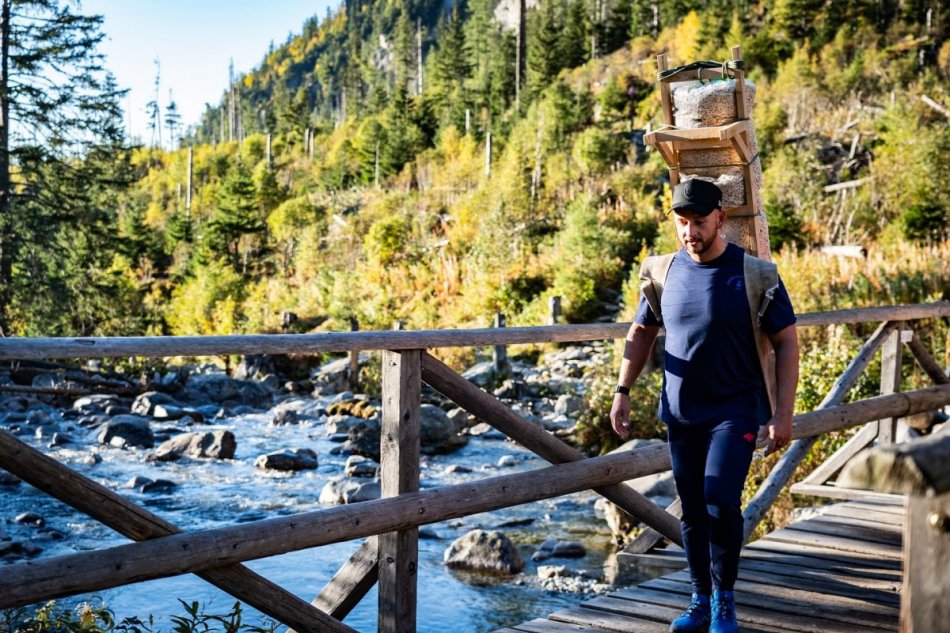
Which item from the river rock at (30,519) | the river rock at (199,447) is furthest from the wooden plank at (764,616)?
the river rock at (199,447)

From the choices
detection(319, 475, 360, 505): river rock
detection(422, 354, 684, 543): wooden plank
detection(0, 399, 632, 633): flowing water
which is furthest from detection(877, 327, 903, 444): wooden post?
detection(319, 475, 360, 505): river rock

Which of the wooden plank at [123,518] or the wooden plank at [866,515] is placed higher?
the wooden plank at [123,518]

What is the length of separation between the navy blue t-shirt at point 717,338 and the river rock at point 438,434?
28.8ft

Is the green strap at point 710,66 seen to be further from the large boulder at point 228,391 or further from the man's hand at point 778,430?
the large boulder at point 228,391

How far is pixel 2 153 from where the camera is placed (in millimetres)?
21844

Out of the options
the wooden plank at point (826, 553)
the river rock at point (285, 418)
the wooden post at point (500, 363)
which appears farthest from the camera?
the wooden post at point (500, 363)

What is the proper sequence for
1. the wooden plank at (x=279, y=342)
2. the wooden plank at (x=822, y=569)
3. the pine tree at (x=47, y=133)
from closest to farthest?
the wooden plank at (x=279, y=342) → the wooden plank at (x=822, y=569) → the pine tree at (x=47, y=133)

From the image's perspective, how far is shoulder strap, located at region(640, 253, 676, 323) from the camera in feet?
11.5

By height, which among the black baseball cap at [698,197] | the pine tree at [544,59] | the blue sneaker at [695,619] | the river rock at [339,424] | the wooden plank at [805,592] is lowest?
the river rock at [339,424]

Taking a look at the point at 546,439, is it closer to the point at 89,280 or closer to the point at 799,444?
the point at 799,444

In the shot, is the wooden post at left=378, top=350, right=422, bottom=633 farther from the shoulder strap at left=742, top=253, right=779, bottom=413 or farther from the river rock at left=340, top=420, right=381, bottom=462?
the river rock at left=340, top=420, right=381, bottom=462

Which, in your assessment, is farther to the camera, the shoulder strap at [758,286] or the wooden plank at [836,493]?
the wooden plank at [836,493]

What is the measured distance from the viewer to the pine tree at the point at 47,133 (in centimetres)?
2195

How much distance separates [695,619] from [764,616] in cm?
43
